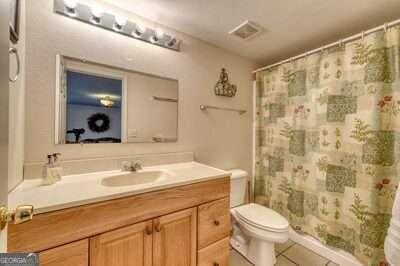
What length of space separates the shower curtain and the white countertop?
1013 millimetres

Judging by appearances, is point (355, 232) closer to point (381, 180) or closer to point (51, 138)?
point (381, 180)

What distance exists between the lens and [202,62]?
6.13 feet

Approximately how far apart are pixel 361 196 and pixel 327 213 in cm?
31

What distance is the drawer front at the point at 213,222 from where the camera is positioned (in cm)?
123

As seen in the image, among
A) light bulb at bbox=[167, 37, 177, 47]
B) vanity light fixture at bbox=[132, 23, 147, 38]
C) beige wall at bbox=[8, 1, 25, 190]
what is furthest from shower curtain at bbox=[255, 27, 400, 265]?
beige wall at bbox=[8, 1, 25, 190]

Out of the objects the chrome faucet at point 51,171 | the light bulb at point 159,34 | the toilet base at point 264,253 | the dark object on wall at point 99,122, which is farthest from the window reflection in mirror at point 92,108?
the toilet base at point 264,253

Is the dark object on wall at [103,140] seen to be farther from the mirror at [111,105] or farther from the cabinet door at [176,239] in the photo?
the cabinet door at [176,239]

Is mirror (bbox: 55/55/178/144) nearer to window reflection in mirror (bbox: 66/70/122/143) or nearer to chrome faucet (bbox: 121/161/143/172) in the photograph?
window reflection in mirror (bbox: 66/70/122/143)

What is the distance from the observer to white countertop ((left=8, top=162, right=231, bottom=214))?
80 centimetres

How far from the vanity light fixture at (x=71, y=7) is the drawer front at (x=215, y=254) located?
1733 mm

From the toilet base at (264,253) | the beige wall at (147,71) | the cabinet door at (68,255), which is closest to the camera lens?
the cabinet door at (68,255)

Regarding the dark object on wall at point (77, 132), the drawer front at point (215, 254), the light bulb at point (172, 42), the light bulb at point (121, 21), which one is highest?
the light bulb at point (121, 21)

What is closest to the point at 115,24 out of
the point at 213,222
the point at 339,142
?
the point at 213,222

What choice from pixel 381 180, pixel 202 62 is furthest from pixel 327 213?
pixel 202 62
